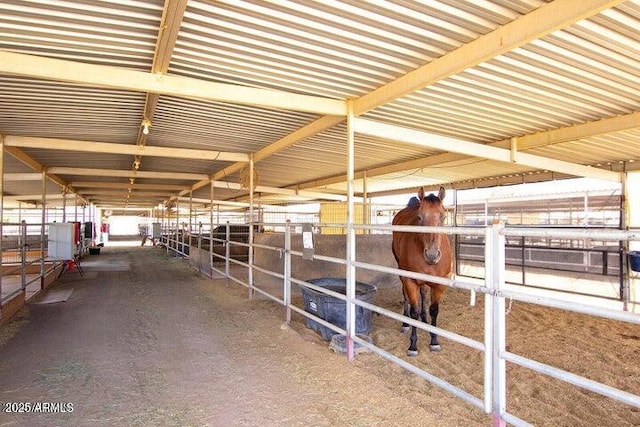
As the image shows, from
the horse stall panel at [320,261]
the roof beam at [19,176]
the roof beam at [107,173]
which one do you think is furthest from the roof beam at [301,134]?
the roof beam at [19,176]

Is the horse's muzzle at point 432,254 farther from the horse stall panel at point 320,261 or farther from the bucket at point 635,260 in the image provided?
the bucket at point 635,260

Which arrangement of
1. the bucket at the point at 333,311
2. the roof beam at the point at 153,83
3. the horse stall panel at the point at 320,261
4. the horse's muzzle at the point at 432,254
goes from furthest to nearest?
the horse stall panel at the point at 320,261, the bucket at the point at 333,311, the horse's muzzle at the point at 432,254, the roof beam at the point at 153,83

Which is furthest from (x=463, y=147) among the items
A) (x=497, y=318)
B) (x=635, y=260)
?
(x=497, y=318)

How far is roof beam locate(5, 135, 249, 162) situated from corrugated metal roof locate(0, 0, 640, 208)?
3 centimetres

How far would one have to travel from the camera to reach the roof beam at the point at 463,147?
15.0ft

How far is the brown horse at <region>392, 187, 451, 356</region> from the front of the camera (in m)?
3.71

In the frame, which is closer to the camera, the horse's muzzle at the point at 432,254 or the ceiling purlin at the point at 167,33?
the ceiling purlin at the point at 167,33

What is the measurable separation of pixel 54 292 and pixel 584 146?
9654 millimetres

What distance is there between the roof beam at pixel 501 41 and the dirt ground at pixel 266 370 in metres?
2.50

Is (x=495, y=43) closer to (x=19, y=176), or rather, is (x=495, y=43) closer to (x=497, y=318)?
(x=497, y=318)

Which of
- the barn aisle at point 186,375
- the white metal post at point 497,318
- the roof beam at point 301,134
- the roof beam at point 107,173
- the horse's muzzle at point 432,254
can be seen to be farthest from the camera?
the roof beam at point 107,173

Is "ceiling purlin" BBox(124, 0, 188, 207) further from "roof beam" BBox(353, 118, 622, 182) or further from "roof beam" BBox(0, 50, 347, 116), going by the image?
"roof beam" BBox(353, 118, 622, 182)

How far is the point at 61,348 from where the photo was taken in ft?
13.2

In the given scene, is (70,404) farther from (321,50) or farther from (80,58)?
(321,50)
